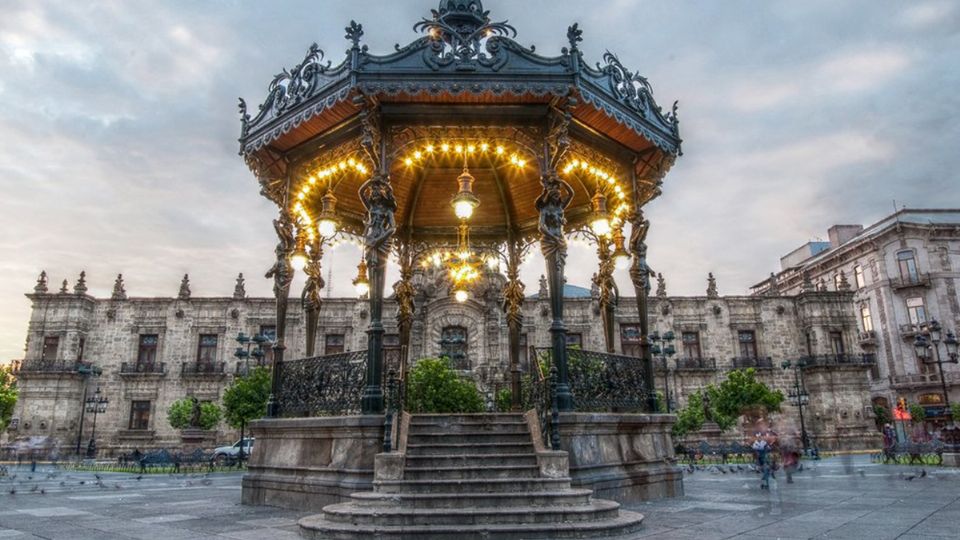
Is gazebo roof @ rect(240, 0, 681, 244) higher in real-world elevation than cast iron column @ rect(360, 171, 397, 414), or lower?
higher

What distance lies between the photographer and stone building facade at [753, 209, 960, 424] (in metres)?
37.9

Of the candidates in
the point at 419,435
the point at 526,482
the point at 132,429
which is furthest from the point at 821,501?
the point at 132,429

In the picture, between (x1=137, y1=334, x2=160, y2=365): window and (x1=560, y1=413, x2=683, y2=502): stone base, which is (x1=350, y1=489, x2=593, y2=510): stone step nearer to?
(x1=560, y1=413, x2=683, y2=502): stone base

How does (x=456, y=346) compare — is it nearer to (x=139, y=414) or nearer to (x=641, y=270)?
(x=139, y=414)

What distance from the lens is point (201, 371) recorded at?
111 ft

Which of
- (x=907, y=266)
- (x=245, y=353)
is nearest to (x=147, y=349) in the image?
(x=245, y=353)

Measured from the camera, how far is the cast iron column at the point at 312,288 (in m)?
10.6

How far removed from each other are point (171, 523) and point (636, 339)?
33084 mm

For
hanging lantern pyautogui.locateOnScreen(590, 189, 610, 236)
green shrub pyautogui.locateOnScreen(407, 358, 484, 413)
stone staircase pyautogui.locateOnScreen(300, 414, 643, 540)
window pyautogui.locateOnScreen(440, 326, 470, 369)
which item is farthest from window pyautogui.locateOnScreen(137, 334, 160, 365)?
stone staircase pyautogui.locateOnScreen(300, 414, 643, 540)

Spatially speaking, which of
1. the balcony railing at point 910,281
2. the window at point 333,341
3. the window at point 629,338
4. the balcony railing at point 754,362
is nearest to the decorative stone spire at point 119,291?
the window at point 333,341

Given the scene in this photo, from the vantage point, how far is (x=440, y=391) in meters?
18.0

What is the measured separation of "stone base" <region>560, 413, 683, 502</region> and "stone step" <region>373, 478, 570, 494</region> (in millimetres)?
580

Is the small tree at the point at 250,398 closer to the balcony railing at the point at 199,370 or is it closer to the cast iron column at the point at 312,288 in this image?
the balcony railing at the point at 199,370

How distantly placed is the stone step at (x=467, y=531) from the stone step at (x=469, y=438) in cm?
198
